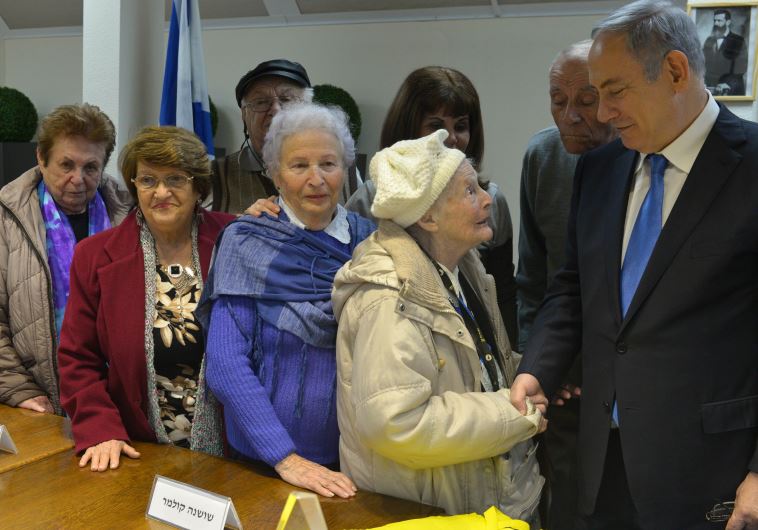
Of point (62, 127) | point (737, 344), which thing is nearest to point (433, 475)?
point (737, 344)

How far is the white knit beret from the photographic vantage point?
70.5 inches

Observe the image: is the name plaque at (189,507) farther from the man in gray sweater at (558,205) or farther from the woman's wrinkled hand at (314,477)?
the man in gray sweater at (558,205)

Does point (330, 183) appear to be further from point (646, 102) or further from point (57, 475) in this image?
point (57, 475)

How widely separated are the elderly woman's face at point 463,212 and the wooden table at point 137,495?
63 cm

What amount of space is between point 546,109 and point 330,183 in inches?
141

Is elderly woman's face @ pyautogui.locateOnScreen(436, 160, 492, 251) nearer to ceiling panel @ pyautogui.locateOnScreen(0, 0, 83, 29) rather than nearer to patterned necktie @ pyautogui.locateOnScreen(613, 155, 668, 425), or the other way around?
patterned necktie @ pyautogui.locateOnScreen(613, 155, 668, 425)

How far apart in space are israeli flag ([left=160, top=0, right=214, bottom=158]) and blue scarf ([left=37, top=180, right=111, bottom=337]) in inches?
29.9

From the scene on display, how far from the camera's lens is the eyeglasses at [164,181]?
2.19 meters

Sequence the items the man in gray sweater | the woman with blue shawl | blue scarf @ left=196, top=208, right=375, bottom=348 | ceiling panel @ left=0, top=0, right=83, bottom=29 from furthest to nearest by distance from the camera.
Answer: ceiling panel @ left=0, top=0, right=83, bottom=29 < the man in gray sweater < blue scarf @ left=196, top=208, right=375, bottom=348 < the woman with blue shawl

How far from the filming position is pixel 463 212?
185 centimetres

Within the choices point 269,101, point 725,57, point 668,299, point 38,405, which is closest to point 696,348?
point 668,299

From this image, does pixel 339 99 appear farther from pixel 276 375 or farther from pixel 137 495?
pixel 137 495

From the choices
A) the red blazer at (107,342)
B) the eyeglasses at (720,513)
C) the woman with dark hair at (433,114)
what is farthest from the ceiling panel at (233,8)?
the eyeglasses at (720,513)

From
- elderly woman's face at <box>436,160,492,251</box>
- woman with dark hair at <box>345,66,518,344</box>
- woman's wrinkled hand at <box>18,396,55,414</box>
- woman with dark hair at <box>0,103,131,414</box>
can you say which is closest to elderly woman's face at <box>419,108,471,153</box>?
woman with dark hair at <box>345,66,518,344</box>
